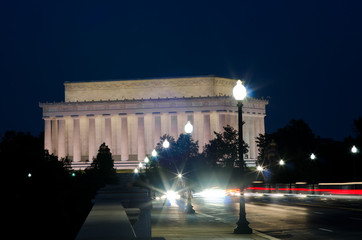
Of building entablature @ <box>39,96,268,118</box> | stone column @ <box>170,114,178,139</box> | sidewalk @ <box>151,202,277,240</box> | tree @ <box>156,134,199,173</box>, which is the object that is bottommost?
sidewalk @ <box>151,202,277,240</box>

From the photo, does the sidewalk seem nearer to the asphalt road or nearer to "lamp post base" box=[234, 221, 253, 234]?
"lamp post base" box=[234, 221, 253, 234]

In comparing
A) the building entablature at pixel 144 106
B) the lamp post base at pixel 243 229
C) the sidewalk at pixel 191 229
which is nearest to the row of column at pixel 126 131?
the building entablature at pixel 144 106

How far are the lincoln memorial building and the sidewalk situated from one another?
339 ft

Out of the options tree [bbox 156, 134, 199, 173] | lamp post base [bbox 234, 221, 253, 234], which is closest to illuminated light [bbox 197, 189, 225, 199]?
tree [bbox 156, 134, 199, 173]

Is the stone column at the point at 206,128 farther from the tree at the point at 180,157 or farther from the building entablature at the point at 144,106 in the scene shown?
the tree at the point at 180,157

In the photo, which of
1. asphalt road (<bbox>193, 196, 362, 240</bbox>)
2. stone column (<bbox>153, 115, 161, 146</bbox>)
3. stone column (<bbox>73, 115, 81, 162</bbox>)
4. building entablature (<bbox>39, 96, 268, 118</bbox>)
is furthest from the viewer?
stone column (<bbox>153, 115, 161, 146</bbox>)

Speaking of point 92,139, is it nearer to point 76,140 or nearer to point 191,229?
point 76,140

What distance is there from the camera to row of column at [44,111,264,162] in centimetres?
13712

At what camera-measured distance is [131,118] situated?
461 feet

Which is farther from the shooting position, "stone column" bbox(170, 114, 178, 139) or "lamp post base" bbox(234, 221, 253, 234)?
"stone column" bbox(170, 114, 178, 139)

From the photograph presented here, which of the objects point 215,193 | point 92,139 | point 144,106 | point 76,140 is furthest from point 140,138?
point 215,193

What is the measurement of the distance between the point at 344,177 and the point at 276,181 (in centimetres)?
1260

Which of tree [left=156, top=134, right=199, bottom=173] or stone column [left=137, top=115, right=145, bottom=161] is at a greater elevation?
stone column [left=137, top=115, right=145, bottom=161]

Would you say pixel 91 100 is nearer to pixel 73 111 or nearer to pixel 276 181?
pixel 73 111
